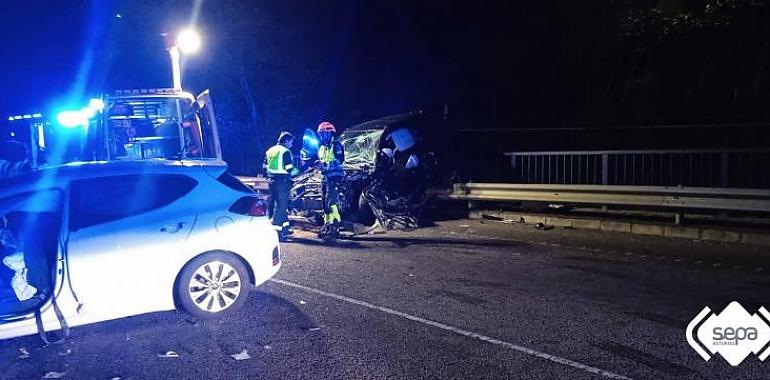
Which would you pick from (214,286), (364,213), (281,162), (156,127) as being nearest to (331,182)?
(281,162)

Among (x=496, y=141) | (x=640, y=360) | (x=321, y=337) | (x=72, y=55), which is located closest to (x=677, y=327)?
(x=640, y=360)

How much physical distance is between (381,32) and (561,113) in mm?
6176

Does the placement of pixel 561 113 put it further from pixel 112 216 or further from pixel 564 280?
pixel 112 216

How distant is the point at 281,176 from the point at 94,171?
5183 millimetres

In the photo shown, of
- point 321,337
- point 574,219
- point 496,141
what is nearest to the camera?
point 321,337

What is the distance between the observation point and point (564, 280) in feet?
24.4

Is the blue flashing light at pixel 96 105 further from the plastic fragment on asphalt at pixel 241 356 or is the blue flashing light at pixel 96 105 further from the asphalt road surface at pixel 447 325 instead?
the plastic fragment on asphalt at pixel 241 356

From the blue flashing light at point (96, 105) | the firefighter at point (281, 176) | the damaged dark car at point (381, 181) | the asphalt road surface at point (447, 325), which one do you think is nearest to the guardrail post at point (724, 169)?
the asphalt road surface at point (447, 325)

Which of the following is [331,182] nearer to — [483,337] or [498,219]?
[498,219]

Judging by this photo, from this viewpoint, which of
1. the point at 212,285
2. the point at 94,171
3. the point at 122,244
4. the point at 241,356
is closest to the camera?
the point at 241,356

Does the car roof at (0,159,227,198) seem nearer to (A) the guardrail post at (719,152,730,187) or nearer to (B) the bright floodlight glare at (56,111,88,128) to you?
(B) the bright floodlight glare at (56,111,88,128)

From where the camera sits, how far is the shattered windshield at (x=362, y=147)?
1259 cm

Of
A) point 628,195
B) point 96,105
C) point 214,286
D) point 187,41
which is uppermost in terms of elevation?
point 187,41

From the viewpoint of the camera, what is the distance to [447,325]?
5738 mm
